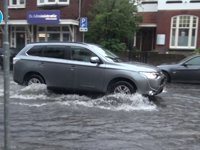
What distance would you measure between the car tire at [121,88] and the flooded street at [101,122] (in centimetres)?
23

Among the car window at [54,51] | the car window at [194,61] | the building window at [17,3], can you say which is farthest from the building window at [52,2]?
the car window at [54,51]

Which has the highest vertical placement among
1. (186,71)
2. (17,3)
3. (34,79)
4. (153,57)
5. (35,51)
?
(17,3)

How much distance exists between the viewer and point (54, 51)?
1198 cm

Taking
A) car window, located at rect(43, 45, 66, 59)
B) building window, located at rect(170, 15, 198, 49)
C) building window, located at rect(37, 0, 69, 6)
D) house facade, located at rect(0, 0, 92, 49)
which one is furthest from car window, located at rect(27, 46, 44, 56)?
building window, located at rect(37, 0, 69, 6)

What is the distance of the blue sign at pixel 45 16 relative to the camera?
28.8 meters

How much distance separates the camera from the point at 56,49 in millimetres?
11969

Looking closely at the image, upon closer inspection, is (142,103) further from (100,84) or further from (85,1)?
(85,1)

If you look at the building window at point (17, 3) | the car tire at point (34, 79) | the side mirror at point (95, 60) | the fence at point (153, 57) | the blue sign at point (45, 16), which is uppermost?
the building window at point (17, 3)

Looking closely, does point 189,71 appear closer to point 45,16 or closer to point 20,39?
point 45,16

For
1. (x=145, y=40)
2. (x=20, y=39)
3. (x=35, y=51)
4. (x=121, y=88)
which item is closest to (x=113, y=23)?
(x=145, y=40)

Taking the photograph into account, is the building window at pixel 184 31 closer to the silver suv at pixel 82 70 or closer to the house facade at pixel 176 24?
the house facade at pixel 176 24

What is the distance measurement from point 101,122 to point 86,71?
3.07m

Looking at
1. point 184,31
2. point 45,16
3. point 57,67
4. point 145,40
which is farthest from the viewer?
point 145,40

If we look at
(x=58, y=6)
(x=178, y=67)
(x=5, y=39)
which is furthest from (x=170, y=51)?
(x=5, y=39)
